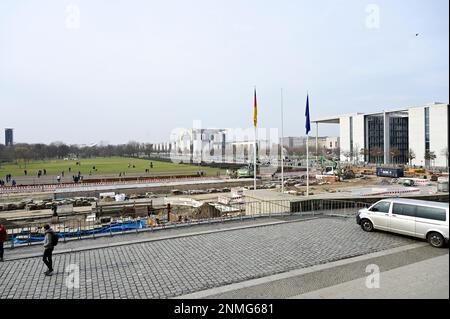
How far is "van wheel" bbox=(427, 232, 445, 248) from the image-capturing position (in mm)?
9719

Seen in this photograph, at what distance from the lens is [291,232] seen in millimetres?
12461

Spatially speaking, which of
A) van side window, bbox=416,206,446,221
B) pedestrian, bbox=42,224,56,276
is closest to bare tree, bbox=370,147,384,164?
van side window, bbox=416,206,446,221

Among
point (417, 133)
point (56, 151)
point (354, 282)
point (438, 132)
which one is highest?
point (417, 133)

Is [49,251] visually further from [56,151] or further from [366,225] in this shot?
[56,151]

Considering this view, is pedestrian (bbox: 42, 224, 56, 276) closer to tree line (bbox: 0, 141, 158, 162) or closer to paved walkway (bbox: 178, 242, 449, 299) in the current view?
paved walkway (bbox: 178, 242, 449, 299)

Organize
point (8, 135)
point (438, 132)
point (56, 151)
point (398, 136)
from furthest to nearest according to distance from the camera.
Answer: point (8, 135) → point (56, 151) → point (398, 136) → point (438, 132)

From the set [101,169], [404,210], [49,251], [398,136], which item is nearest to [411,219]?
[404,210]

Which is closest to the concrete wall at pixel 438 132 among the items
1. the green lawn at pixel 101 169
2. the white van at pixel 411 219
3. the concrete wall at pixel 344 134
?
the concrete wall at pixel 344 134

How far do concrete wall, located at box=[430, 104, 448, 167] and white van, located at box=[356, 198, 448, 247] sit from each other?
67182 mm

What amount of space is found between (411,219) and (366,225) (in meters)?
1.85

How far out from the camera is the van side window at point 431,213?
32.3 ft

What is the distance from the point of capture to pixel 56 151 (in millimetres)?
136375

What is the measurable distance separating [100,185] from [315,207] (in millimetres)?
33924

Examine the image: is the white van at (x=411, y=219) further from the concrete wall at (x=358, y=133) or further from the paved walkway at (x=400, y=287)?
→ the concrete wall at (x=358, y=133)
